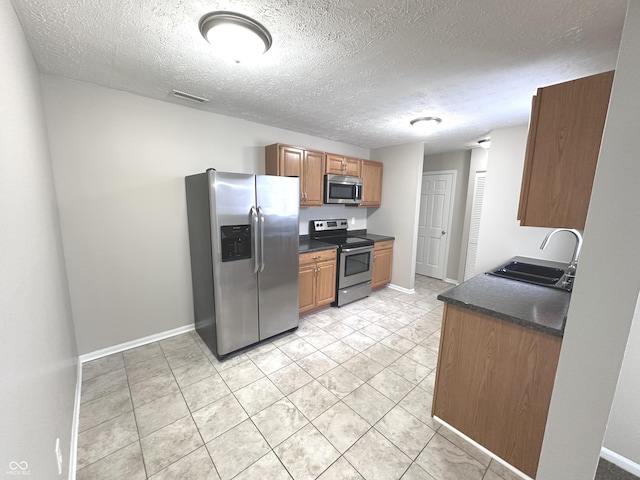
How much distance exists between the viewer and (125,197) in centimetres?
244

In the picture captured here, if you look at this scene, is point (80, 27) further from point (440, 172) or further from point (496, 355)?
point (440, 172)

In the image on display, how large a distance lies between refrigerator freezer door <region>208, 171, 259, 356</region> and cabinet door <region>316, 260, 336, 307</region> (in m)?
1.02

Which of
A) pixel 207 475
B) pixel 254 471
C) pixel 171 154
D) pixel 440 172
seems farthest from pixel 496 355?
pixel 440 172

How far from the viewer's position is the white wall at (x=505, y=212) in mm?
2895

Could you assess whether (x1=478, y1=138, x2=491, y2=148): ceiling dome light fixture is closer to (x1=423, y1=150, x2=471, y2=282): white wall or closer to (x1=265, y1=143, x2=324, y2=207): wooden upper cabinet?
(x1=423, y1=150, x2=471, y2=282): white wall

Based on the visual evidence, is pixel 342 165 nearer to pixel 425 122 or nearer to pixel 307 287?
pixel 425 122

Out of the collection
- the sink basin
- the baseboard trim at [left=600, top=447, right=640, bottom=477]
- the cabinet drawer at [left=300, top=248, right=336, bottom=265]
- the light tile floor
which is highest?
the sink basin

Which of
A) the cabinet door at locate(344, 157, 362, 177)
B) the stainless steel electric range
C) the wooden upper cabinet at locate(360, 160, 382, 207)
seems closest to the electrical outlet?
the stainless steel electric range

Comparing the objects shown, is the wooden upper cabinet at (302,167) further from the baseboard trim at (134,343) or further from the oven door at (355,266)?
the baseboard trim at (134,343)

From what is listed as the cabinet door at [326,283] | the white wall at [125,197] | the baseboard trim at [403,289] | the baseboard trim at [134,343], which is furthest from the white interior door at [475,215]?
the baseboard trim at [134,343]

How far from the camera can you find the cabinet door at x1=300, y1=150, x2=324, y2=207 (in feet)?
11.3

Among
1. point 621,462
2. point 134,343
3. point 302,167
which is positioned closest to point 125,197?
point 134,343

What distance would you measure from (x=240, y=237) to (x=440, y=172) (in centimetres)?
422

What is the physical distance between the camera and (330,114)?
9.31ft
